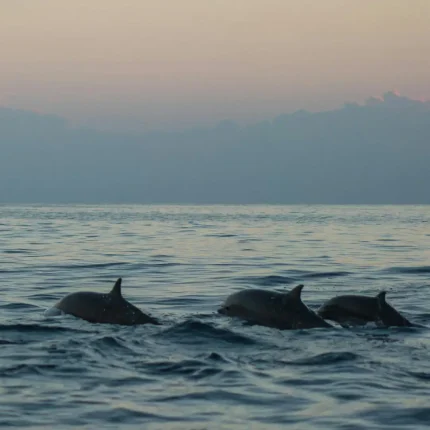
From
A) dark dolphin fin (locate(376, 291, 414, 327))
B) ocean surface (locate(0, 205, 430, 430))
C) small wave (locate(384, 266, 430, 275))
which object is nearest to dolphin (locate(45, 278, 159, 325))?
ocean surface (locate(0, 205, 430, 430))

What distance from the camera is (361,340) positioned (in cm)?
1551

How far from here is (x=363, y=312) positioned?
57.5 ft

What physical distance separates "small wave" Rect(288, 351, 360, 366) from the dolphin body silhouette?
3442 mm

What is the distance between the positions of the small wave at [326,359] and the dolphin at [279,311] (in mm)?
2584

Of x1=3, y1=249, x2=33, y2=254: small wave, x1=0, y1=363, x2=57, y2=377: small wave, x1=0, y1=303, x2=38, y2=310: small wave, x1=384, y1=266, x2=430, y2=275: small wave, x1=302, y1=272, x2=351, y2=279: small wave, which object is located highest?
x1=384, y1=266, x2=430, y2=275: small wave

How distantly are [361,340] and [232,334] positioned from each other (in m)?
2.30

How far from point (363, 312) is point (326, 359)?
4.14 metres

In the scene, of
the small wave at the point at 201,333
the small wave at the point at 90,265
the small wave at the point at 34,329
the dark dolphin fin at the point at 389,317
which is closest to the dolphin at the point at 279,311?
the small wave at the point at 201,333

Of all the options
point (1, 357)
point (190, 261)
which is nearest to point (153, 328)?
point (1, 357)

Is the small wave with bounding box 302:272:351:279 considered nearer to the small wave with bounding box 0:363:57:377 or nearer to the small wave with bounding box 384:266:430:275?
the small wave with bounding box 384:266:430:275

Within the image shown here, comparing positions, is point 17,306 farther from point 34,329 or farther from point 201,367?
point 201,367

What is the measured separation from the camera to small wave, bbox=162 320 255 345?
15.3 meters

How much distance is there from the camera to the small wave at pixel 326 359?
43.9 feet

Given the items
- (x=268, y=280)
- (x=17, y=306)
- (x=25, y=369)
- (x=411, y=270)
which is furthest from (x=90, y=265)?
(x=25, y=369)
